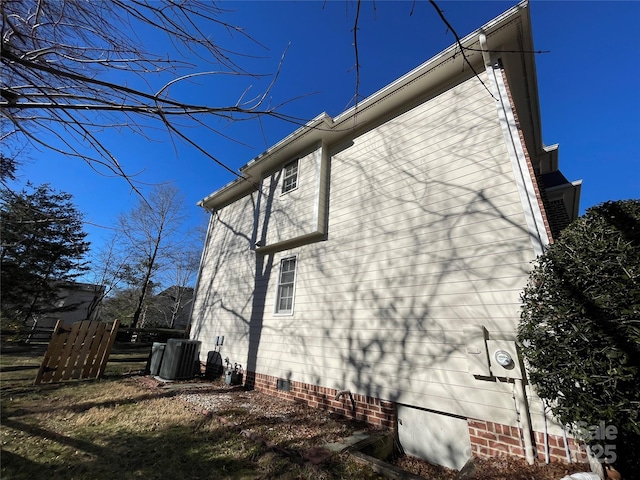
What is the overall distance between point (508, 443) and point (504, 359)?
0.98 m

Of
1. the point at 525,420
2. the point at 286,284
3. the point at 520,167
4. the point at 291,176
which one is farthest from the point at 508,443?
the point at 291,176

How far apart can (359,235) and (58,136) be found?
187 inches

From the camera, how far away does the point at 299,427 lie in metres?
4.31

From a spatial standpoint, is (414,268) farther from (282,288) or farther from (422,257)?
(282,288)

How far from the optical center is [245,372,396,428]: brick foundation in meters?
4.30

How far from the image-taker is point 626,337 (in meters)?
2.04

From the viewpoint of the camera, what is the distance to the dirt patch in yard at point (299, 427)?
273 cm

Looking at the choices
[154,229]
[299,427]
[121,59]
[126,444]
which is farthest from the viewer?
[154,229]

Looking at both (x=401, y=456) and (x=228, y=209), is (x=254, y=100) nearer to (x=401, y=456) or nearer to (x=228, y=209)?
(x=401, y=456)

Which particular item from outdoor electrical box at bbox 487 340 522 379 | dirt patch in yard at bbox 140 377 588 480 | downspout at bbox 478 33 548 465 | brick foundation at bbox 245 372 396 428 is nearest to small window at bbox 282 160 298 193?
downspout at bbox 478 33 548 465

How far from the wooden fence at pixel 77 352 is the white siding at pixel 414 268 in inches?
176

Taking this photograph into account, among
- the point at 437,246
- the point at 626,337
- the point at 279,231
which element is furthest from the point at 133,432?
the point at 626,337

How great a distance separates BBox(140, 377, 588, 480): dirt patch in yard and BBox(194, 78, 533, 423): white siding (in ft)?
1.73

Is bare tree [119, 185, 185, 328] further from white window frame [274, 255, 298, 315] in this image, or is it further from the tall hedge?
the tall hedge
